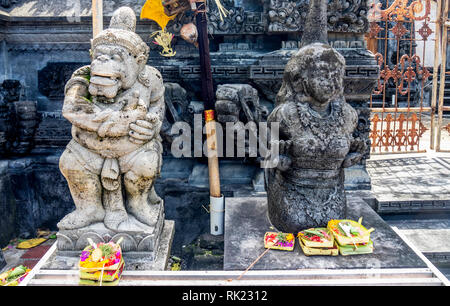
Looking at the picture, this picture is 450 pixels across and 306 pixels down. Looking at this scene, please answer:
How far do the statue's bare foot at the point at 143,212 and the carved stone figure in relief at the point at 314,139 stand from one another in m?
1.12

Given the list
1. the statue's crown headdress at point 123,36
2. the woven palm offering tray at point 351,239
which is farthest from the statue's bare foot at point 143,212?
the woven palm offering tray at point 351,239

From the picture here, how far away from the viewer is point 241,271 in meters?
2.90

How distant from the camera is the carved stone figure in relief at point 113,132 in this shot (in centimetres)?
308

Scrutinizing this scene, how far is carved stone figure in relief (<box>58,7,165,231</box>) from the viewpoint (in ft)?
10.1

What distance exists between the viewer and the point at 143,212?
11.0 feet

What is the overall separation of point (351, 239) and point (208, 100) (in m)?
2.34

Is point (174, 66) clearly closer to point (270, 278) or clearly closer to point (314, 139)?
point (314, 139)

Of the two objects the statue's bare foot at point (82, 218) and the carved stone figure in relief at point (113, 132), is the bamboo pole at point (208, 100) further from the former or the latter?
the statue's bare foot at point (82, 218)

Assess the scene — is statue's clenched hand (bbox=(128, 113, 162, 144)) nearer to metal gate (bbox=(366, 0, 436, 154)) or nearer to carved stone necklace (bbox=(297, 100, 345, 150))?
carved stone necklace (bbox=(297, 100, 345, 150))

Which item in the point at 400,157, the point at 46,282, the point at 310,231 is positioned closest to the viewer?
the point at 46,282

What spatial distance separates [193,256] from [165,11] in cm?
297

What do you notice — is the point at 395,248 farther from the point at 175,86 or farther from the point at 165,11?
the point at 165,11

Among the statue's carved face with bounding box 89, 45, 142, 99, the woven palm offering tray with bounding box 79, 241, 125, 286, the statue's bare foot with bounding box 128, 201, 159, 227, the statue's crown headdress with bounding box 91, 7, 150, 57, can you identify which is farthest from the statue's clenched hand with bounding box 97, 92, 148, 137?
the woven palm offering tray with bounding box 79, 241, 125, 286
